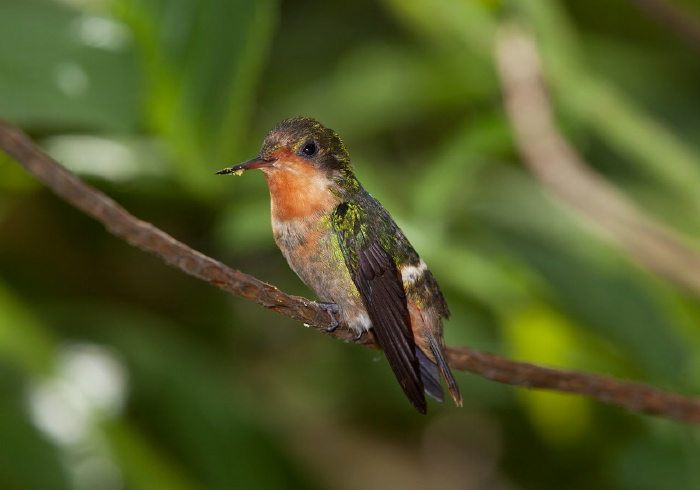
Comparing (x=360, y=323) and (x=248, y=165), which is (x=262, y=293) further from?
(x=360, y=323)

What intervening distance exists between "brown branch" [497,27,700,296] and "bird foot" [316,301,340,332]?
88 cm

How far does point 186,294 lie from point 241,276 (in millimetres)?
2223

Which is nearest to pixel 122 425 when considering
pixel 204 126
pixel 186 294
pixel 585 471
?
pixel 186 294

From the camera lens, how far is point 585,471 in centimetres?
326

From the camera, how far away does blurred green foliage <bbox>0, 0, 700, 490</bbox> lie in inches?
80.5

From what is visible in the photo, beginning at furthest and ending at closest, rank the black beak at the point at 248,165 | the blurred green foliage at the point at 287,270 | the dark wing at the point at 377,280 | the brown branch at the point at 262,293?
the blurred green foliage at the point at 287,270 < the dark wing at the point at 377,280 < the black beak at the point at 248,165 < the brown branch at the point at 262,293

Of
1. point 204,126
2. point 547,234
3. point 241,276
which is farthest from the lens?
point 547,234

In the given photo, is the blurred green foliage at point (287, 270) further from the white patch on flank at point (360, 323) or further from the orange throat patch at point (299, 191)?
the white patch on flank at point (360, 323)

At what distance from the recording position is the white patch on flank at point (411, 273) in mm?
1500

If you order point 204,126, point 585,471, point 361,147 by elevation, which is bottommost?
point 585,471

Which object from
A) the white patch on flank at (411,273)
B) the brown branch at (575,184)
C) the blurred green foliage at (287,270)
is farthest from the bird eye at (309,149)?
the brown branch at (575,184)

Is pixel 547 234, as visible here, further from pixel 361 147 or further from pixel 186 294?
pixel 186 294

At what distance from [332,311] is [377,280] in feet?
0.43

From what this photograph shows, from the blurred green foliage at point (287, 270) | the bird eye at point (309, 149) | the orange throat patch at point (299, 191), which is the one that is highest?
the bird eye at point (309, 149)
